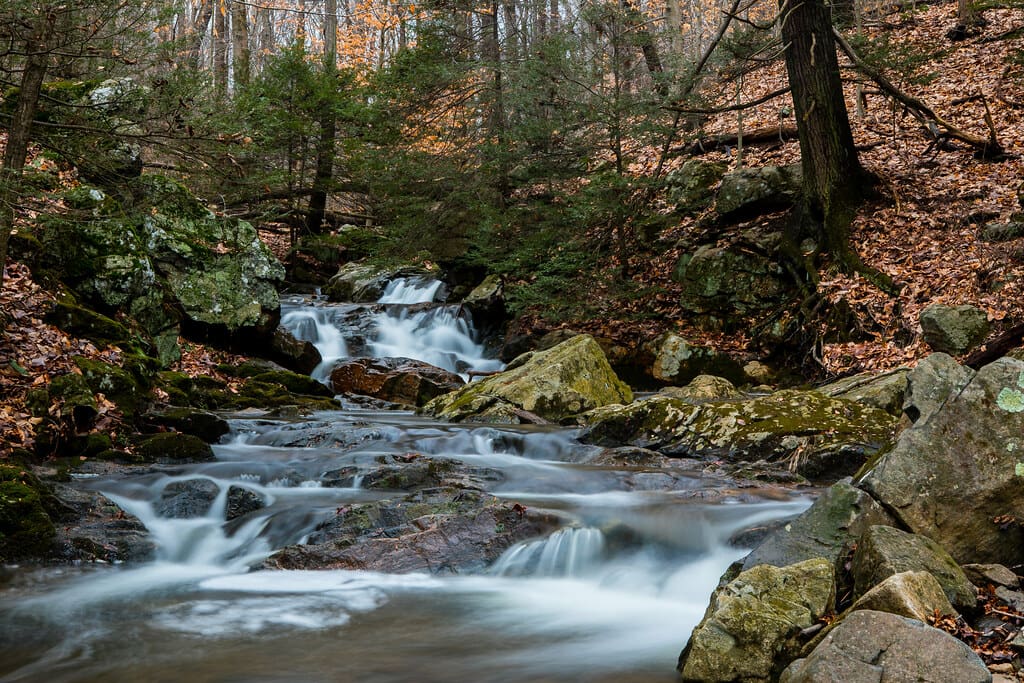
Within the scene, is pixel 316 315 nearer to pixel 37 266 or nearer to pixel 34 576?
pixel 37 266

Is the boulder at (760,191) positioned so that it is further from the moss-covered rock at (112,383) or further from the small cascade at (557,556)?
the moss-covered rock at (112,383)

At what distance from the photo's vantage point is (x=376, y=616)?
4.26 m

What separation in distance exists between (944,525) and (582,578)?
90.3 inches

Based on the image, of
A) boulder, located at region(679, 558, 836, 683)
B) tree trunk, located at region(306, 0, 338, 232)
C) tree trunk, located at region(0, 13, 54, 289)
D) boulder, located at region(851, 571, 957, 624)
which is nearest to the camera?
boulder, located at region(851, 571, 957, 624)

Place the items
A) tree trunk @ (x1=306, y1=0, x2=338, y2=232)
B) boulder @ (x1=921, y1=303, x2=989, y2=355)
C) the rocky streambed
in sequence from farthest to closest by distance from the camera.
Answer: tree trunk @ (x1=306, y1=0, x2=338, y2=232) → boulder @ (x1=921, y1=303, x2=989, y2=355) → the rocky streambed

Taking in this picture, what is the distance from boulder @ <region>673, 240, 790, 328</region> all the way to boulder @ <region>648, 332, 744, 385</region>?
0.67 m

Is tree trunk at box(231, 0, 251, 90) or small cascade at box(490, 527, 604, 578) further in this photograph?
tree trunk at box(231, 0, 251, 90)

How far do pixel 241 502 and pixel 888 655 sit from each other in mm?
4928

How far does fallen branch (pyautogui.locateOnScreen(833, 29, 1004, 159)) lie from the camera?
10562 millimetres

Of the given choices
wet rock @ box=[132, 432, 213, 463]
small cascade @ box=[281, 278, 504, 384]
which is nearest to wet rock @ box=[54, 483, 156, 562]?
wet rock @ box=[132, 432, 213, 463]

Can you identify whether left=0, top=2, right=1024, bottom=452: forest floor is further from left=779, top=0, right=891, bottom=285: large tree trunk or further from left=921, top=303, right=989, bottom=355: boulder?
left=779, top=0, right=891, bottom=285: large tree trunk

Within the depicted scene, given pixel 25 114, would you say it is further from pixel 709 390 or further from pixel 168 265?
pixel 709 390

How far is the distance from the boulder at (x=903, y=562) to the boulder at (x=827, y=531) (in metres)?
0.23

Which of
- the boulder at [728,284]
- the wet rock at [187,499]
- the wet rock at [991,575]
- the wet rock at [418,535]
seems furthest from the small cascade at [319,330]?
the wet rock at [991,575]
